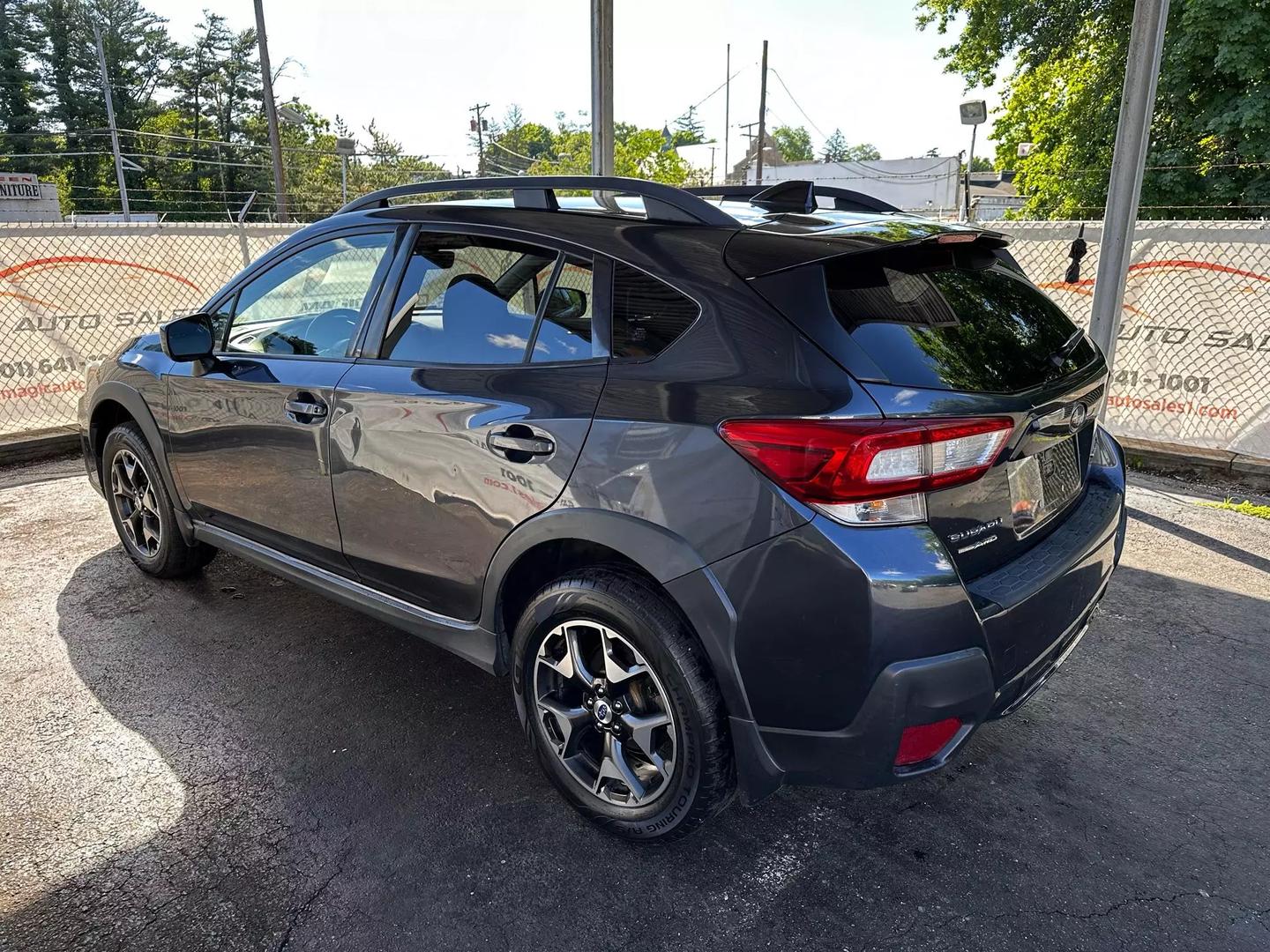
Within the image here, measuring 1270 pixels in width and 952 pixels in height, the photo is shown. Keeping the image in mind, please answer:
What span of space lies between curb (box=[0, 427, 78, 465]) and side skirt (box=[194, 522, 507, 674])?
3916mm

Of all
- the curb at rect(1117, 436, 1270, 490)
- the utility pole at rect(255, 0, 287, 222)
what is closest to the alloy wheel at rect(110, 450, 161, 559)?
the curb at rect(1117, 436, 1270, 490)

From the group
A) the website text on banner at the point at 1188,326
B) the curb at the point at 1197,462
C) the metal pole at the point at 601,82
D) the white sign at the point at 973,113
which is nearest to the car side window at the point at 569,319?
the metal pole at the point at 601,82

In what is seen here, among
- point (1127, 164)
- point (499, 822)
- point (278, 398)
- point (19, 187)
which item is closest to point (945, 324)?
point (499, 822)

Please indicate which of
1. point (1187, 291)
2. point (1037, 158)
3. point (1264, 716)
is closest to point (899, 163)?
point (1037, 158)

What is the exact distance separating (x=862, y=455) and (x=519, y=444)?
0.99 m

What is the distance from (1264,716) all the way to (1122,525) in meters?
1.04

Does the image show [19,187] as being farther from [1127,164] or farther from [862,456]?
[862,456]

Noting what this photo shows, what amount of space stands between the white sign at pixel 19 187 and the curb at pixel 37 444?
35.2m

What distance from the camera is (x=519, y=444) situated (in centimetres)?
249

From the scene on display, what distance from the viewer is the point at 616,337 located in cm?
241

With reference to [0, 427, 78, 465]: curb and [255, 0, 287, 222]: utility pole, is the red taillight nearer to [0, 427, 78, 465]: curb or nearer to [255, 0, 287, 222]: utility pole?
[0, 427, 78, 465]: curb

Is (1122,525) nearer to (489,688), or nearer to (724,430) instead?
(724,430)

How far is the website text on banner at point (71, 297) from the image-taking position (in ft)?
22.3

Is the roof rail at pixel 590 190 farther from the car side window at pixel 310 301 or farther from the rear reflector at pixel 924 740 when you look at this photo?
the rear reflector at pixel 924 740
